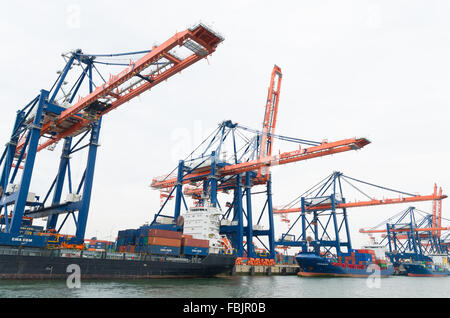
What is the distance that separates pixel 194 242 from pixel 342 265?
25.6 metres

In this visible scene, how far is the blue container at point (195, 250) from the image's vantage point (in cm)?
3124

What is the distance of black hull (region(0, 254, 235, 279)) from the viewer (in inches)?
Answer: 832

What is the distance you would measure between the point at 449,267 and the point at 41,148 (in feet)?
296

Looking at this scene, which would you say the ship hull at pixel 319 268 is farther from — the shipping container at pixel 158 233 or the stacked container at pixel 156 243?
the shipping container at pixel 158 233

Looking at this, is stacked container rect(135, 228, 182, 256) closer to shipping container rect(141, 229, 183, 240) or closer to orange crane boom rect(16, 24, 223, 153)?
shipping container rect(141, 229, 183, 240)

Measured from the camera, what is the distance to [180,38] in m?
20.9

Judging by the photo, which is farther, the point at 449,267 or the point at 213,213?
→ the point at 449,267

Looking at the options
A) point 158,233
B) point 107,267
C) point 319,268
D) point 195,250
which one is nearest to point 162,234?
point 158,233

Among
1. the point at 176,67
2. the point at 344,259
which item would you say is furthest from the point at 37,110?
the point at 344,259

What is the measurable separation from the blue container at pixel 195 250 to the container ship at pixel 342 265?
58.1ft

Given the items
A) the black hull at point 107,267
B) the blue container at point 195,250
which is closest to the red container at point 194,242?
the blue container at point 195,250

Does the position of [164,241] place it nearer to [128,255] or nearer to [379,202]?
[128,255]

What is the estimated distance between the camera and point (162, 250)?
2914cm
